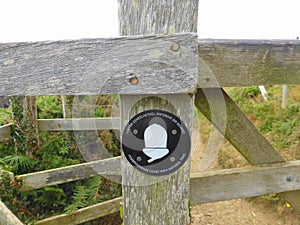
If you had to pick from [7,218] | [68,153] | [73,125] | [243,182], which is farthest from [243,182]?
[68,153]

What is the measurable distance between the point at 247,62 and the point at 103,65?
609 mm

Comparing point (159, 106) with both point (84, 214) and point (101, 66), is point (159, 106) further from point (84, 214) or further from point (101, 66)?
point (84, 214)

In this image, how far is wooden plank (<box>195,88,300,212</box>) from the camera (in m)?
1.28

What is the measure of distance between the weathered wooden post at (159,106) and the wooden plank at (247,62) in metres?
0.18

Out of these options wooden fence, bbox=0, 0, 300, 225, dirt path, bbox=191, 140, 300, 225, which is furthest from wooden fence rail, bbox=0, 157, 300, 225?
dirt path, bbox=191, 140, 300, 225

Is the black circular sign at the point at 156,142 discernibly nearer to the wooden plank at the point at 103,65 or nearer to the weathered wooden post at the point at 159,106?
the weathered wooden post at the point at 159,106

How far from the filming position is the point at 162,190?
40.0 inches

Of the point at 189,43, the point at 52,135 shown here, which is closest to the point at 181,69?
the point at 189,43

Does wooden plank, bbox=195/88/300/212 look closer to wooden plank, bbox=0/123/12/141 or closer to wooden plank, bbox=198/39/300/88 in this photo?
wooden plank, bbox=198/39/300/88

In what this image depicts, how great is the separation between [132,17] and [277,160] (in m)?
1.27

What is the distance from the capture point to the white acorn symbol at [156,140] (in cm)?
96

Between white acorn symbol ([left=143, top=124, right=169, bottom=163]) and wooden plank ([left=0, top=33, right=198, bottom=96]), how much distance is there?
0.16 meters

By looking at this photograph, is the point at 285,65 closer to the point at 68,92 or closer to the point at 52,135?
the point at 68,92

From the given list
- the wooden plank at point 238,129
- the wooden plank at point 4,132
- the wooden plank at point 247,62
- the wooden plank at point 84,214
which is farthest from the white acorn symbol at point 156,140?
the wooden plank at point 4,132
